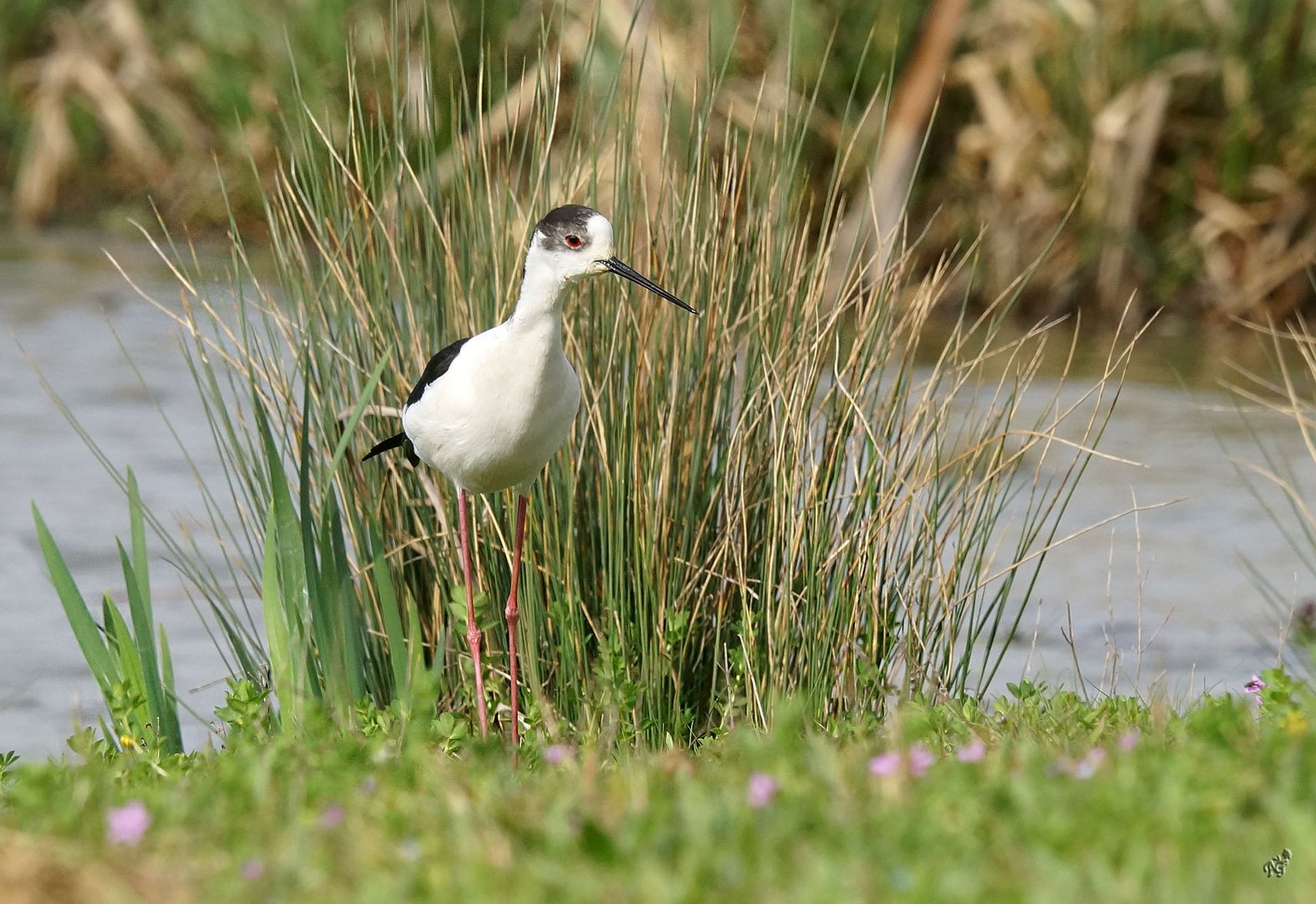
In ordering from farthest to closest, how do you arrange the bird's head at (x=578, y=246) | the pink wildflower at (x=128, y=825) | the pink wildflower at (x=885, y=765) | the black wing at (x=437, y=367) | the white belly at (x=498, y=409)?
the black wing at (x=437, y=367) < the white belly at (x=498, y=409) < the bird's head at (x=578, y=246) < the pink wildflower at (x=885, y=765) < the pink wildflower at (x=128, y=825)

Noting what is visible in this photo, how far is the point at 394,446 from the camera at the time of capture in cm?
429

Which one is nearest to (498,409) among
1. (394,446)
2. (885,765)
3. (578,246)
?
(578,246)

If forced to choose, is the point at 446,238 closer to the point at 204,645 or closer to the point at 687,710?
the point at 687,710

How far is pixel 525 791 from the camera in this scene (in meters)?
2.76

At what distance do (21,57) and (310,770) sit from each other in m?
10.6

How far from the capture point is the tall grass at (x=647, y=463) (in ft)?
13.3

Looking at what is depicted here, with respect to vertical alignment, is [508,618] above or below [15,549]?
above

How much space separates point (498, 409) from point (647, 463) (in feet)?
1.45

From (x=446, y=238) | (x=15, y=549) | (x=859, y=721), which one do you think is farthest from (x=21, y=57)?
(x=859, y=721)

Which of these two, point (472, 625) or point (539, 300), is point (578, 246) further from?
point (472, 625)

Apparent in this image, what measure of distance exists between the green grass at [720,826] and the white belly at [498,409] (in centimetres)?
94

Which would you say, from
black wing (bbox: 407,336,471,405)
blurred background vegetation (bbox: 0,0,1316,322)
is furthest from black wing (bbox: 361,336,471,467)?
blurred background vegetation (bbox: 0,0,1316,322)

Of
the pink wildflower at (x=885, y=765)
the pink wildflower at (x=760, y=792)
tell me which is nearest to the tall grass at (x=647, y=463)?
the pink wildflower at (x=885, y=765)

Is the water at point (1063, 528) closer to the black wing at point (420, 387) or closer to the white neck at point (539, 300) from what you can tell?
the black wing at point (420, 387)
